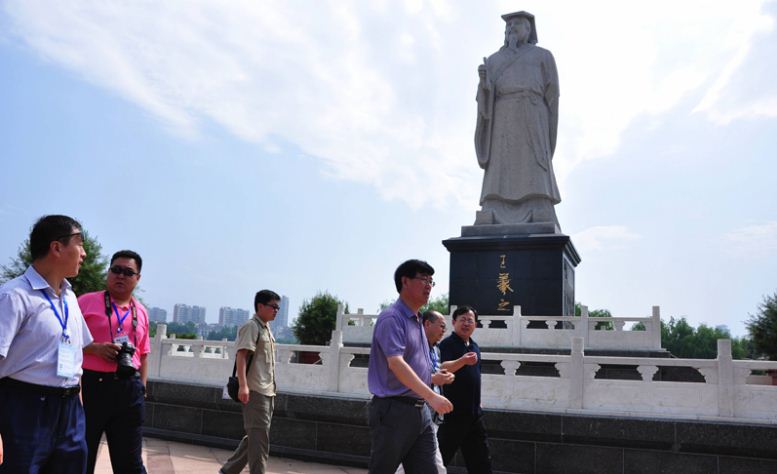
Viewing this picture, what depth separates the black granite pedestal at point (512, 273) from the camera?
40.0 feet

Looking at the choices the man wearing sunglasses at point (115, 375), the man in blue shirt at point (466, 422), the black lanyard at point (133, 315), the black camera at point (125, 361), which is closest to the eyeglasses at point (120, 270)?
the man wearing sunglasses at point (115, 375)

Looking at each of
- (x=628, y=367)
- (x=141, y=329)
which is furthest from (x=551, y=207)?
(x=141, y=329)

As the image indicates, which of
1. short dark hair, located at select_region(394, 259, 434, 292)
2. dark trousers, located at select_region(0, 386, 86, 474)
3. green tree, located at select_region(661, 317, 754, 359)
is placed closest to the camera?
dark trousers, located at select_region(0, 386, 86, 474)

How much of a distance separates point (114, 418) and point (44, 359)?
3.72ft

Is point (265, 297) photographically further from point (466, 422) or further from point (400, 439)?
point (400, 439)

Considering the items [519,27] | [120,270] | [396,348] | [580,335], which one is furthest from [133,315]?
[519,27]

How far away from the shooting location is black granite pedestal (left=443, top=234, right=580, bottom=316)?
12203 millimetres

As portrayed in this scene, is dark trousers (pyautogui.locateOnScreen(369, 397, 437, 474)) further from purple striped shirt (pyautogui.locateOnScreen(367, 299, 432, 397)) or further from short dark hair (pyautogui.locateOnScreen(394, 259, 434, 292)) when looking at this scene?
short dark hair (pyautogui.locateOnScreen(394, 259, 434, 292))

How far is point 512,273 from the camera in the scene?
12469 mm

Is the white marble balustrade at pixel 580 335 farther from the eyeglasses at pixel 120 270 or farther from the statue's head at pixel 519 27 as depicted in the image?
the statue's head at pixel 519 27

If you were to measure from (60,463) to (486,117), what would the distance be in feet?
41.0

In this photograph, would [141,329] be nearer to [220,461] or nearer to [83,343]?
[83,343]

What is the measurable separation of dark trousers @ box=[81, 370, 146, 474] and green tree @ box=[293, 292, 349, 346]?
91.2 feet

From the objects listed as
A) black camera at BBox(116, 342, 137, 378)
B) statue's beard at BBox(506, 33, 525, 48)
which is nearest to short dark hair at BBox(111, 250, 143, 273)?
black camera at BBox(116, 342, 137, 378)
